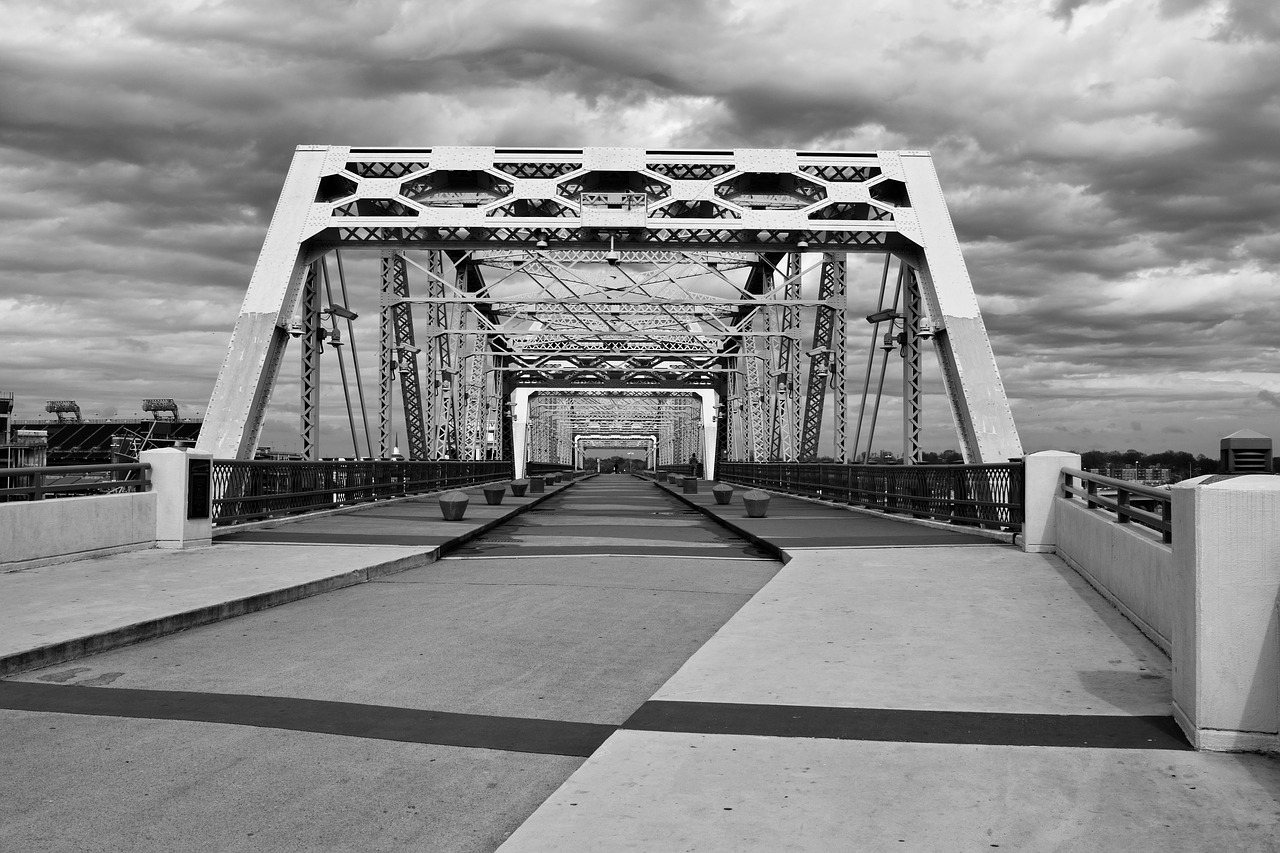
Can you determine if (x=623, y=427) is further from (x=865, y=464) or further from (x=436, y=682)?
(x=436, y=682)

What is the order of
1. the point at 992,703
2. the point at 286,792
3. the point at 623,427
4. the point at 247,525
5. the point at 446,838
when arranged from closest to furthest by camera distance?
1. the point at 446,838
2. the point at 286,792
3. the point at 992,703
4. the point at 247,525
5. the point at 623,427

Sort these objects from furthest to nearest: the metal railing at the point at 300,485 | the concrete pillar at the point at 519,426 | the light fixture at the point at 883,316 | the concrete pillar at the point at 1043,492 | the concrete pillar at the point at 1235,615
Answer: the concrete pillar at the point at 519,426 < the light fixture at the point at 883,316 < the metal railing at the point at 300,485 < the concrete pillar at the point at 1043,492 < the concrete pillar at the point at 1235,615

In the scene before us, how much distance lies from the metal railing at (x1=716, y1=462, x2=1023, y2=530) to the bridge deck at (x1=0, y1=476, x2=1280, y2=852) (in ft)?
16.7

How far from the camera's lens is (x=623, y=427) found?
133 m

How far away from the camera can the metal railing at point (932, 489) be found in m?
14.6

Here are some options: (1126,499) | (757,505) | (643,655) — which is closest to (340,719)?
(643,655)

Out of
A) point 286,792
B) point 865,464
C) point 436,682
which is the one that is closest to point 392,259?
point 865,464

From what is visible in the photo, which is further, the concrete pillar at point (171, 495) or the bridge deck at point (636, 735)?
the concrete pillar at point (171, 495)

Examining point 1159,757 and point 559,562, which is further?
point 559,562

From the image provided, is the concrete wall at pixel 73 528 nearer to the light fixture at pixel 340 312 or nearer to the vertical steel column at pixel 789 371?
the light fixture at pixel 340 312

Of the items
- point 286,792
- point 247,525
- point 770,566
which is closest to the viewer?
point 286,792

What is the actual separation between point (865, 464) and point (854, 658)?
63.9 feet

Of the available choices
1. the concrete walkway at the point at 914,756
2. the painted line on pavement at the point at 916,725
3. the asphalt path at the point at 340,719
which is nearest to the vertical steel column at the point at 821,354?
the asphalt path at the point at 340,719

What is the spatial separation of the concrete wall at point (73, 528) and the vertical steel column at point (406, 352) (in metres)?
19.8
